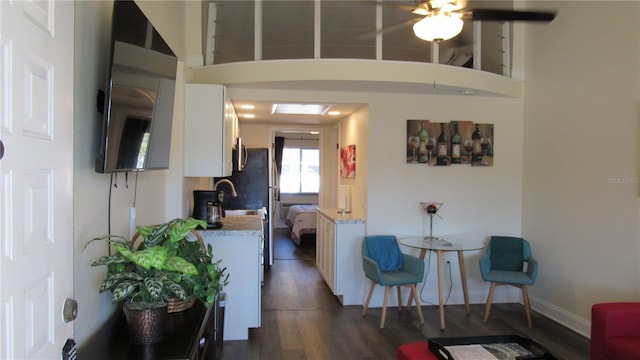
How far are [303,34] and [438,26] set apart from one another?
Answer: 6.80 feet

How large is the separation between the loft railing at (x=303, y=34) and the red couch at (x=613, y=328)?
261 centimetres

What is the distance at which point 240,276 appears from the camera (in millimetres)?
3525

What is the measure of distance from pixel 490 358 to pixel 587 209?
7.01 feet

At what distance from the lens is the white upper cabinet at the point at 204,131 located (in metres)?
3.53

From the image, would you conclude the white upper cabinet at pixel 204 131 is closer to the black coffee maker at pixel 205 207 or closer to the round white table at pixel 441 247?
the black coffee maker at pixel 205 207

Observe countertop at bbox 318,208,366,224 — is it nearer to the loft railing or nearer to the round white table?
the round white table

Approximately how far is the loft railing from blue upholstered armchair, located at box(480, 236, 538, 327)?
190 cm

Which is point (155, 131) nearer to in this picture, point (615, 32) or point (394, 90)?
point (394, 90)

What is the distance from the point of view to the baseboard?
3.63 m

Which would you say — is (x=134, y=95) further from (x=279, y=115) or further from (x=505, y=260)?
(x=505, y=260)

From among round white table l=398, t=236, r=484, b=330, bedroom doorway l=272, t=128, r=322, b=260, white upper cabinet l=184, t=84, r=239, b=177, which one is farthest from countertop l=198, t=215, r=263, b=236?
bedroom doorway l=272, t=128, r=322, b=260

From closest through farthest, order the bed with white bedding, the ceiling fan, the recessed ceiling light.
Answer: the ceiling fan, the recessed ceiling light, the bed with white bedding

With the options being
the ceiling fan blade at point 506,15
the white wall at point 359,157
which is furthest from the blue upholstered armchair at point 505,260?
the ceiling fan blade at point 506,15

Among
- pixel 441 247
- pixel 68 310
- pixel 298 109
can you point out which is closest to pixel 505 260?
pixel 441 247
